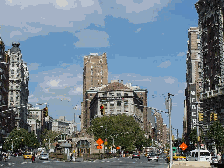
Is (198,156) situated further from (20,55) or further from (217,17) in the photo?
(20,55)

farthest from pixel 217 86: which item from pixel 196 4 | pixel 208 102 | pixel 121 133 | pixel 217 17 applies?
pixel 121 133

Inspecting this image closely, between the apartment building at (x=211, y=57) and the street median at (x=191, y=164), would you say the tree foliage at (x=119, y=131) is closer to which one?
the apartment building at (x=211, y=57)

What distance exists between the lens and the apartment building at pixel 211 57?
75000mm

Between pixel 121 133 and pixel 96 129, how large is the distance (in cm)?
847

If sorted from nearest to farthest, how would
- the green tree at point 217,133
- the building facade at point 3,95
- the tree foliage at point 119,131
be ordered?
the green tree at point 217,133 → the tree foliage at point 119,131 → the building facade at point 3,95

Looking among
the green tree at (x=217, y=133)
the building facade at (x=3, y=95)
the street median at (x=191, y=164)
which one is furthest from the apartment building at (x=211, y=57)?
the building facade at (x=3, y=95)

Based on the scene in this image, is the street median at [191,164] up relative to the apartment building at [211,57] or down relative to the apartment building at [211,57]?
down

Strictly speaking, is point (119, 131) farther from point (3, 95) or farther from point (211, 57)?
point (3, 95)

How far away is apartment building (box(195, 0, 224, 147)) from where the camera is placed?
75.0 metres

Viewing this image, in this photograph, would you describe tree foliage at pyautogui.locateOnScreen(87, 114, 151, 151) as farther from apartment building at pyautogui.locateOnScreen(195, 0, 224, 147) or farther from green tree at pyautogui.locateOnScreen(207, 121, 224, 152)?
green tree at pyautogui.locateOnScreen(207, 121, 224, 152)

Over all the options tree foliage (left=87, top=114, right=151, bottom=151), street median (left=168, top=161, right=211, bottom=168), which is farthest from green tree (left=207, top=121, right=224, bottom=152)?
tree foliage (left=87, top=114, right=151, bottom=151)

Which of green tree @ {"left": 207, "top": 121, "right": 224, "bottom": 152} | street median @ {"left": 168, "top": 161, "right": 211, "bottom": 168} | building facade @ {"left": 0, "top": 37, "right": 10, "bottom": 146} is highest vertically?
building facade @ {"left": 0, "top": 37, "right": 10, "bottom": 146}

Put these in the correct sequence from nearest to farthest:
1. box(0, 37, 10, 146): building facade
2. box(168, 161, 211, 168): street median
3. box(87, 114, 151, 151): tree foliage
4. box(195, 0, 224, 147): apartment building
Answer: box(168, 161, 211, 168): street median, box(195, 0, 224, 147): apartment building, box(87, 114, 151, 151): tree foliage, box(0, 37, 10, 146): building facade

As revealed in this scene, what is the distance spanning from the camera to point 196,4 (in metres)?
88.4
